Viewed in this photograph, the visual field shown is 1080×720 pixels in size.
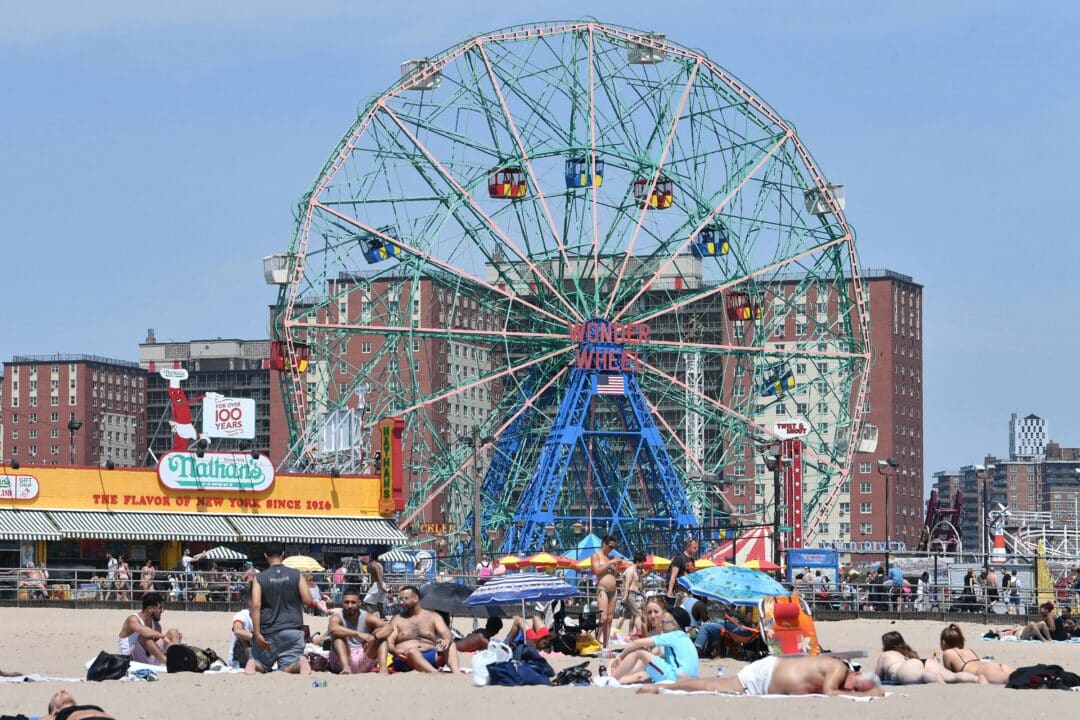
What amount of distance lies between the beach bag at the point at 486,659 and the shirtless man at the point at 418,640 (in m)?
1.03

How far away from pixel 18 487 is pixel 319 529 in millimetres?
8876

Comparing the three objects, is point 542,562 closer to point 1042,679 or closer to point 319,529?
point 319,529

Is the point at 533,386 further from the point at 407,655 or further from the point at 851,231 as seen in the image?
the point at 407,655

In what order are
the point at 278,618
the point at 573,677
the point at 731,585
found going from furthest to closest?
the point at 731,585 → the point at 278,618 → the point at 573,677

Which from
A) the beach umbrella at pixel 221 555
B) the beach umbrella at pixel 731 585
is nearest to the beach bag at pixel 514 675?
the beach umbrella at pixel 731 585

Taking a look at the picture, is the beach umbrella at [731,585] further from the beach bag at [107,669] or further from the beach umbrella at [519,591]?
the beach bag at [107,669]

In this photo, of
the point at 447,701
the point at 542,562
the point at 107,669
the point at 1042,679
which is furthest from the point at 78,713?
the point at 542,562

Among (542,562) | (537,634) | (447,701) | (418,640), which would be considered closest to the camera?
(447,701)

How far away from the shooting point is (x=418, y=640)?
72.8 feet

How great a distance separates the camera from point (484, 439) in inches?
2264

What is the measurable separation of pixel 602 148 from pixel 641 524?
35.3 ft

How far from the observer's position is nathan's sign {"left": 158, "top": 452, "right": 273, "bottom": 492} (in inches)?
2259

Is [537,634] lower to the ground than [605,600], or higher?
lower

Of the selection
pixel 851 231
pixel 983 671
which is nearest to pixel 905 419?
pixel 851 231
